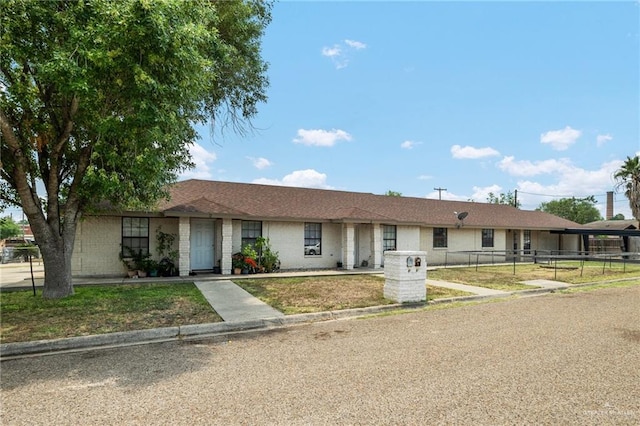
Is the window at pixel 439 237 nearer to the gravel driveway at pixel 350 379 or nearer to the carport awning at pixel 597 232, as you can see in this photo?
the carport awning at pixel 597 232

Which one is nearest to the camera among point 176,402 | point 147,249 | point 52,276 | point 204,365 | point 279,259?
point 176,402

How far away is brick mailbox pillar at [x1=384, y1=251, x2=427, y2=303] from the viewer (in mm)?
10117

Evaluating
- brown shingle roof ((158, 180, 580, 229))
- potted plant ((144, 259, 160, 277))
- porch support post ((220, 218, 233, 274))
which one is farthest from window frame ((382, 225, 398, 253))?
potted plant ((144, 259, 160, 277))

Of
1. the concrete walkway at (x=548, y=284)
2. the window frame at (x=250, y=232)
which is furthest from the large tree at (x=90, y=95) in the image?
the concrete walkway at (x=548, y=284)

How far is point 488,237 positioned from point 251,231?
1688 cm

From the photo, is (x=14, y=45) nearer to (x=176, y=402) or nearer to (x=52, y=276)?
(x=52, y=276)

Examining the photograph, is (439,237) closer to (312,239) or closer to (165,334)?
(312,239)

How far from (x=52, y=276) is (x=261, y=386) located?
843 centimetres

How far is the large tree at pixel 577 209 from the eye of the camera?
2886 inches

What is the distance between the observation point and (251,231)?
17.6 m

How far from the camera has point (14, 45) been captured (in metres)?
7.65

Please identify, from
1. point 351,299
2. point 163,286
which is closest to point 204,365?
point 351,299

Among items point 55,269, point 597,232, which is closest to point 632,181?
point 597,232

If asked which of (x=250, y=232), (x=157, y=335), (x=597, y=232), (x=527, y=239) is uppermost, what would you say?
(x=250, y=232)
